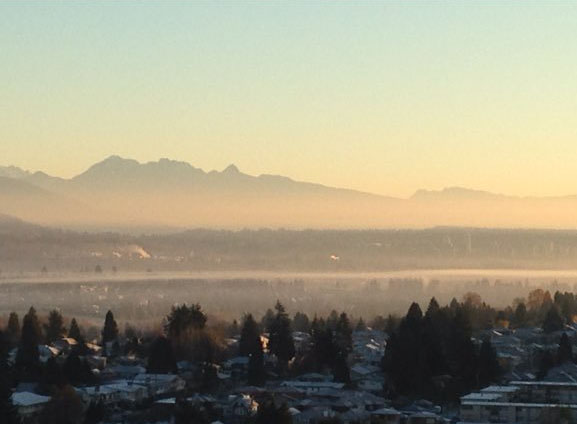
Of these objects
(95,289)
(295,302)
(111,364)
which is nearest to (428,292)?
(295,302)

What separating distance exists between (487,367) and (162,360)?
12.4m

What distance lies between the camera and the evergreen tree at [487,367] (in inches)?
2472

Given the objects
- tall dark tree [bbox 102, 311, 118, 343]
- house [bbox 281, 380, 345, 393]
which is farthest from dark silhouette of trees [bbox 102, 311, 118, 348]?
house [bbox 281, 380, 345, 393]

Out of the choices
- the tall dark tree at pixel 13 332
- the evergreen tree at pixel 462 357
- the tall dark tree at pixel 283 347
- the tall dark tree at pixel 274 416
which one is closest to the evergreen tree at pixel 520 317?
the evergreen tree at pixel 462 357

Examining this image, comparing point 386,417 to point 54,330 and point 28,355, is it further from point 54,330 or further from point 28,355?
point 54,330

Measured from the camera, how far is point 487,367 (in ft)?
208

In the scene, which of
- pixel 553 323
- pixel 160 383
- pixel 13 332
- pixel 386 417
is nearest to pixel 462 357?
pixel 386 417

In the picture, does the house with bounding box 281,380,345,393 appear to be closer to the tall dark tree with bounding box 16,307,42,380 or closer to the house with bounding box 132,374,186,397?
the house with bounding box 132,374,186,397

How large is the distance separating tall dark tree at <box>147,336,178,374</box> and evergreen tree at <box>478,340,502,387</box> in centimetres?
1183

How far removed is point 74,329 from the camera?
261ft

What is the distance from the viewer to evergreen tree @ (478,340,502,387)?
206ft

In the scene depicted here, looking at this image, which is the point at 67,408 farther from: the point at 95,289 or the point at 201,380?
the point at 95,289

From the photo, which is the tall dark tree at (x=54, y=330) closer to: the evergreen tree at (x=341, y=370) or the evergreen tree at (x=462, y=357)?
the evergreen tree at (x=341, y=370)

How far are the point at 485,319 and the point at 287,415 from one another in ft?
120
